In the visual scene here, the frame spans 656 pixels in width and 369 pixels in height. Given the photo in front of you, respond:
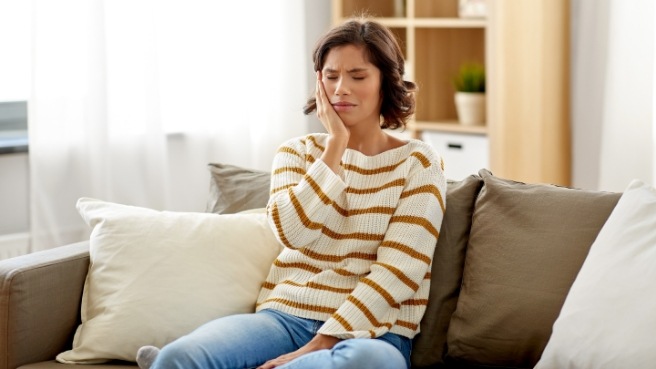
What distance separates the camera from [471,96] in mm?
3973

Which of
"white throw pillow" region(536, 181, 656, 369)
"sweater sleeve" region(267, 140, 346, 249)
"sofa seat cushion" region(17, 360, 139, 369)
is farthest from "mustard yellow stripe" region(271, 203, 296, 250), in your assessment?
"white throw pillow" region(536, 181, 656, 369)

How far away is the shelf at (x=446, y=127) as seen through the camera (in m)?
3.93

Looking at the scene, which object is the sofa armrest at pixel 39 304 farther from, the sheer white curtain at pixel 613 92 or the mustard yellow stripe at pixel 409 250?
the sheer white curtain at pixel 613 92

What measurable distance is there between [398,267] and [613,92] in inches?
70.6

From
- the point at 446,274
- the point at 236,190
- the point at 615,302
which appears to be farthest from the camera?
the point at 236,190

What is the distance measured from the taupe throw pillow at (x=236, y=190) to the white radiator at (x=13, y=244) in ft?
3.45

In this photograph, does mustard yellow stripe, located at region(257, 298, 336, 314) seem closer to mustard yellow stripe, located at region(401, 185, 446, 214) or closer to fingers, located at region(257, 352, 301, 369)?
fingers, located at region(257, 352, 301, 369)

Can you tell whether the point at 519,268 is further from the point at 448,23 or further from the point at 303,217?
the point at 448,23

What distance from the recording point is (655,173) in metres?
3.51

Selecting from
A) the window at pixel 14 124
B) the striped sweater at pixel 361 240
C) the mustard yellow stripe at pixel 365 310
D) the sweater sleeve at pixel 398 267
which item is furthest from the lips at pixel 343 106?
the window at pixel 14 124

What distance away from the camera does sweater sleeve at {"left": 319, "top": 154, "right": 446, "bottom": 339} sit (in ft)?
7.22


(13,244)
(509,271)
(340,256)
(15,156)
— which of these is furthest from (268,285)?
(15,156)

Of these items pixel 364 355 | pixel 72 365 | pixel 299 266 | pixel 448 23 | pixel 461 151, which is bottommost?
pixel 72 365

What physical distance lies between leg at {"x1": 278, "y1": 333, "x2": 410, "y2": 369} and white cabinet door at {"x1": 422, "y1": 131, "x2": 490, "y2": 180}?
191cm
